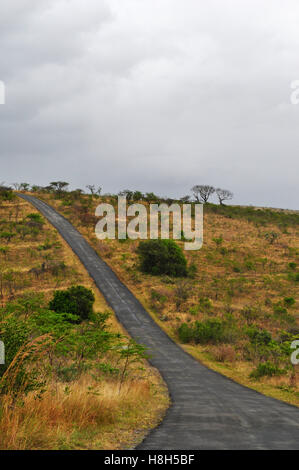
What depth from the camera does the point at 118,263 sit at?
145 feet

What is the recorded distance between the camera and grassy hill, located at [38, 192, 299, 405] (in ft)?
62.0

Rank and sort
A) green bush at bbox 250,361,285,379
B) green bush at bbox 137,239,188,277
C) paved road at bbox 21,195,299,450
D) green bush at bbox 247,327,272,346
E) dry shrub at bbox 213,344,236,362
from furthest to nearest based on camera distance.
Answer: green bush at bbox 137,239,188,277 → green bush at bbox 247,327,272,346 → dry shrub at bbox 213,344,236,362 → green bush at bbox 250,361,285,379 → paved road at bbox 21,195,299,450

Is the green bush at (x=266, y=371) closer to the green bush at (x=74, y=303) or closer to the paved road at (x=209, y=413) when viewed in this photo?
the paved road at (x=209, y=413)

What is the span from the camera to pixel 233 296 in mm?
Answer: 34969

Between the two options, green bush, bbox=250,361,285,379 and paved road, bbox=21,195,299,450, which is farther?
green bush, bbox=250,361,285,379

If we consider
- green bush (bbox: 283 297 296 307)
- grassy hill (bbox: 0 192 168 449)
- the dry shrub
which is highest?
grassy hill (bbox: 0 192 168 449)

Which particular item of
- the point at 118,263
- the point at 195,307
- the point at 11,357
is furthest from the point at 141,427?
the point at 118,263

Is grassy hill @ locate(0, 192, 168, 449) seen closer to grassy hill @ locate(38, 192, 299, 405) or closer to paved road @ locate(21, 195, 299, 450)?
paved road @ locate(21, 195, 299, 450)

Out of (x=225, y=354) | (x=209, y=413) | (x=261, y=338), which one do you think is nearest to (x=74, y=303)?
(x=225, y=354)

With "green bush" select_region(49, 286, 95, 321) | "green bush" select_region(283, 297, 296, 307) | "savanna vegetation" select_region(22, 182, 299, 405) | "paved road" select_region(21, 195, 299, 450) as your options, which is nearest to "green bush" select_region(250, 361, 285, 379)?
"savanna vegetation" select_region(22, 182, 299, 405)

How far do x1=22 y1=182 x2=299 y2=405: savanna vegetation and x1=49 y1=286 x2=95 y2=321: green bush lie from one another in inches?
225

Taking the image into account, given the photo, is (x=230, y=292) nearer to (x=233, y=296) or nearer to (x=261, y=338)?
(x=233, y=296)

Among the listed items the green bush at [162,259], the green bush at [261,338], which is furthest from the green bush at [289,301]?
the green bush at [162,259]

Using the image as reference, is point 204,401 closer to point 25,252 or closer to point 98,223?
point 25,252
